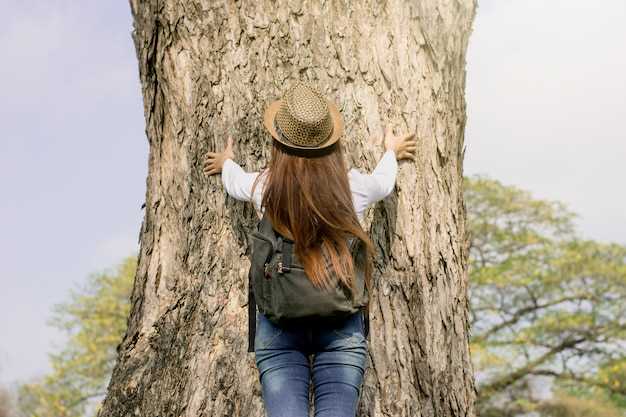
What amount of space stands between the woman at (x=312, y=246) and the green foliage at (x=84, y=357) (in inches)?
580

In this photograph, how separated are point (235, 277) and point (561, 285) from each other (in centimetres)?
1375

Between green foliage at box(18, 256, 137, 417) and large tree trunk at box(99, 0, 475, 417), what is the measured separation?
1343cm

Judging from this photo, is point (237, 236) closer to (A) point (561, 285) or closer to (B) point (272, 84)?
(B) point (272, 84)

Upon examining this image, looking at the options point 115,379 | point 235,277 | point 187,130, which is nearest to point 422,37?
point 187,130

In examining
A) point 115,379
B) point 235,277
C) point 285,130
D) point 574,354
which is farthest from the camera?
point 574,354

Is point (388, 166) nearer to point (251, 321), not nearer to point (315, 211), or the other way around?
point (315, 211)

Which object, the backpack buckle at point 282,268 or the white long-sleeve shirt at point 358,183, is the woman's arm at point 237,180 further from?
the backpack buckle at point 282,268

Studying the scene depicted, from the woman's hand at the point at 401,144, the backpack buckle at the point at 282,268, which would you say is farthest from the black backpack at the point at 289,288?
the woman's hand at the point at 401,144

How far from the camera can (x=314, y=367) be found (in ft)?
11.2

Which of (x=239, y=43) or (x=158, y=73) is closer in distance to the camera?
(x=239, y=43)

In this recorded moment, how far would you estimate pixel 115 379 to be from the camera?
469 centimetres

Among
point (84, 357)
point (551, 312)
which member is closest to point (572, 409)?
point (551, 312)

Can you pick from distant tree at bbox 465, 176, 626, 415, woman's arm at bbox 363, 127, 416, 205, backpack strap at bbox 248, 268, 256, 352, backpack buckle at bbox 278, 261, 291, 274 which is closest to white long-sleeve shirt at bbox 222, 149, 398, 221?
woman's arm at bbox 363, 127, 416, 205

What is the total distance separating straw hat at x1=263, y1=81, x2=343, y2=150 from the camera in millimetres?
3432
